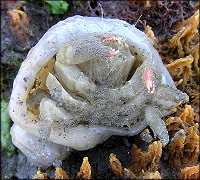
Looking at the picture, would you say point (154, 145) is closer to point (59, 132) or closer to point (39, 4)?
point (59, 132)

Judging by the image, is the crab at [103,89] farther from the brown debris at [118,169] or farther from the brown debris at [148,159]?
the brown debris at [118,169]

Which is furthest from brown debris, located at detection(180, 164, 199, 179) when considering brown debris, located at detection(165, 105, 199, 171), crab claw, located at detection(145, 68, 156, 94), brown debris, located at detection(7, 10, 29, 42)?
brown debris, located at detection(7, 10, 29, 42)

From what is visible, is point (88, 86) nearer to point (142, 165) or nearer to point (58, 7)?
point (142, 165)

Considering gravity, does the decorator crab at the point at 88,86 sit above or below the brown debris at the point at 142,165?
above

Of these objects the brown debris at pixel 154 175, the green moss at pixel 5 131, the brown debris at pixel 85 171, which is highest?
the brown debris at pixel 154 175

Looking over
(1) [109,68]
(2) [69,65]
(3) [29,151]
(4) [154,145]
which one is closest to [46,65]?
(2) [69,65]

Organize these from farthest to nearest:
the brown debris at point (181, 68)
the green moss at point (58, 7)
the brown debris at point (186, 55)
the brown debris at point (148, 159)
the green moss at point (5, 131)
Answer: the green moss at point (58, 7) → the green moss at point (5, 131) → the brown debris at point (186, 55) → the brown debris at point (181, 68) → the brown debris at point (148, 159)

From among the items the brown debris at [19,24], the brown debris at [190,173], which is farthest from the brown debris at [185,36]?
the brown debris at [19,24]

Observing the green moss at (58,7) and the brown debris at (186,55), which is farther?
the green moss at (58,7)
